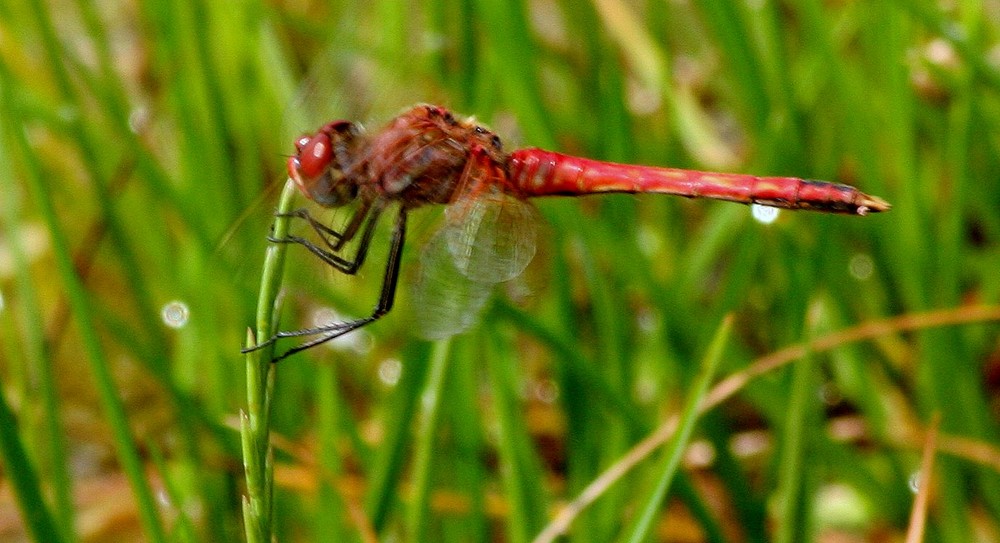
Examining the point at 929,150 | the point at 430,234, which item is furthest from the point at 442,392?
the point at 929,150

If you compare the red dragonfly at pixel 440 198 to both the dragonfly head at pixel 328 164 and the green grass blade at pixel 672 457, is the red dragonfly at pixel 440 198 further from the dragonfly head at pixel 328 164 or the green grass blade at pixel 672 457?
the green grass blade at pixel 672 457

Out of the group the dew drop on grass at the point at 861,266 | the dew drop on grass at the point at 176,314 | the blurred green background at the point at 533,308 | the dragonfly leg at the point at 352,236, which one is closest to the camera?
the dragonfly leg at the point at 352,236

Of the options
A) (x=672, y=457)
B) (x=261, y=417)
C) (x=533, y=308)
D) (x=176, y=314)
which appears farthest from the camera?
(x=533, y=308)

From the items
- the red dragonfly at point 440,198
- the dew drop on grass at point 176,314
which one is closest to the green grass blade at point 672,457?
the red dragonfly at point 440,198

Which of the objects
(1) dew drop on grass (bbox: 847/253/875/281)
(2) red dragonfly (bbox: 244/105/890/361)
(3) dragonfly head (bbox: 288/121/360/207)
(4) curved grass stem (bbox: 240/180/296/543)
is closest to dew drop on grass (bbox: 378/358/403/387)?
(2) red dragonfly (bbox: 244/105/890/361)

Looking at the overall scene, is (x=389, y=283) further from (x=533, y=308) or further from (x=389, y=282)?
(x=533, y=308)

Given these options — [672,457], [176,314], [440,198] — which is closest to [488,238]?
[440,198]
